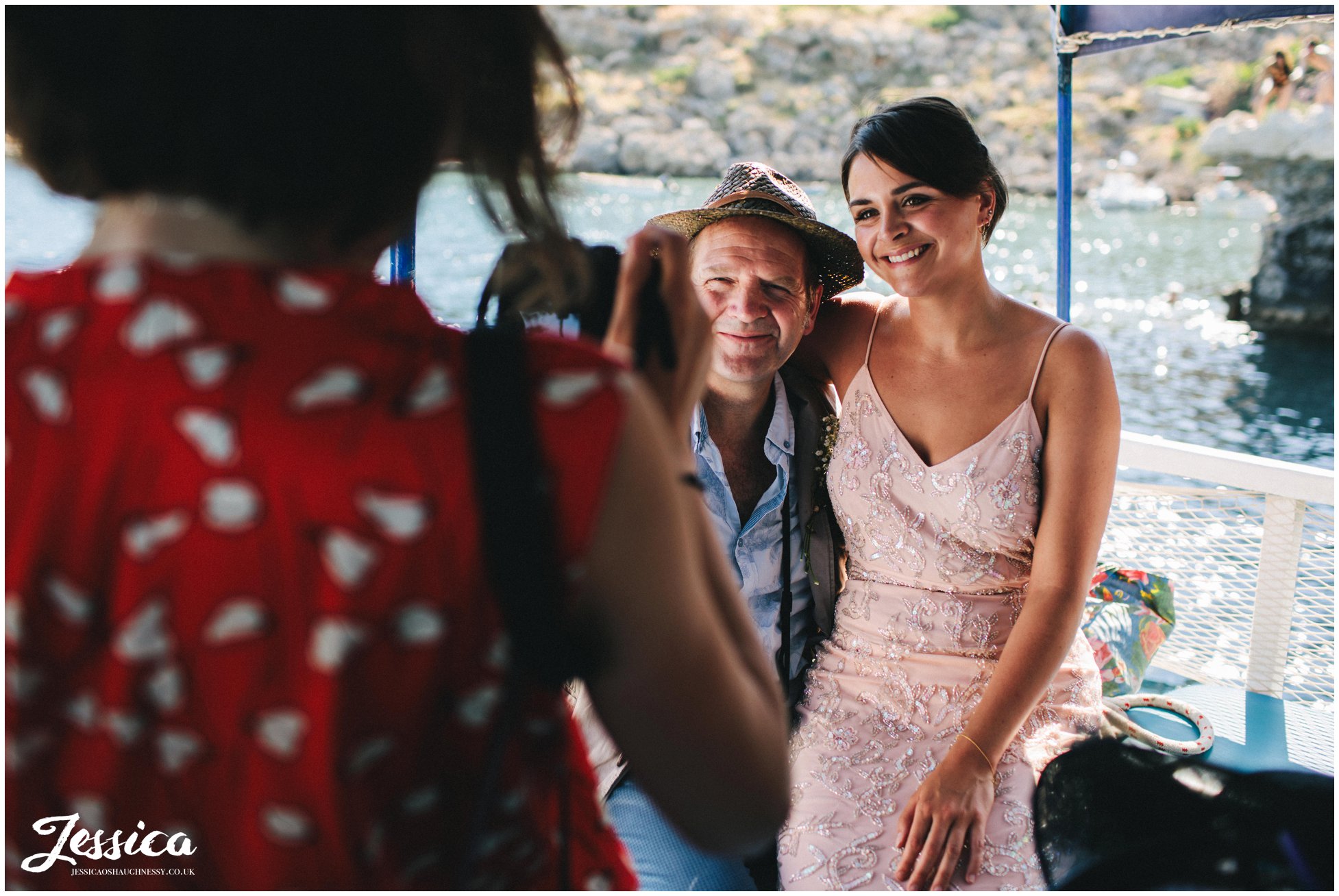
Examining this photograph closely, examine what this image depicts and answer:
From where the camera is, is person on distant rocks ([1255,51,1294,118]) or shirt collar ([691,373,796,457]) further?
person on distant rocks ([1255,51,1294,118])

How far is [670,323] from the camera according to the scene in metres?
0.69

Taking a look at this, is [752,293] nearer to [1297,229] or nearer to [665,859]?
[665,859]

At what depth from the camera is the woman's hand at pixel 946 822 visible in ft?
5.27

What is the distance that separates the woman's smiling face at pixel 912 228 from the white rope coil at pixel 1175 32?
116cm

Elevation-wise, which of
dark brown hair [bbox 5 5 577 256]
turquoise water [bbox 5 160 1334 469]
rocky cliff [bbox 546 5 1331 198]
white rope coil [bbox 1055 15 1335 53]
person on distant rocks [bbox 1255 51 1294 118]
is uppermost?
rocky cliff [bbox 546 5 1331 198]

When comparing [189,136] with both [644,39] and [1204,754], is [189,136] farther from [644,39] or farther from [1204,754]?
[644,39]

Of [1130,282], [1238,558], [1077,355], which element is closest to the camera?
[1077,355]

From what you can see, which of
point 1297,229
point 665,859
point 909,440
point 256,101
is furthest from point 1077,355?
point 1297,229

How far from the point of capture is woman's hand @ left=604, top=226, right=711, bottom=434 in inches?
27.2

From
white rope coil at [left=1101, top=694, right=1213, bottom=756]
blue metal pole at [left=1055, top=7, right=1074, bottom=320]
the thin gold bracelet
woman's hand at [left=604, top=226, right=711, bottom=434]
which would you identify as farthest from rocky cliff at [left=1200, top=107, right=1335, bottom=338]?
woman's hand at [left=604, top=226, right=711, bottom=434]

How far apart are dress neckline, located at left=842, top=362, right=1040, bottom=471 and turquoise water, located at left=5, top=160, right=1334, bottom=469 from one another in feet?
2.23

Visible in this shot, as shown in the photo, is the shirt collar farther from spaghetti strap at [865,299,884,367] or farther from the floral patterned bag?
the floral patterned bag

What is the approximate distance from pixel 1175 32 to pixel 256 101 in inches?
118

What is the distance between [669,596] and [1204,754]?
2213mm
